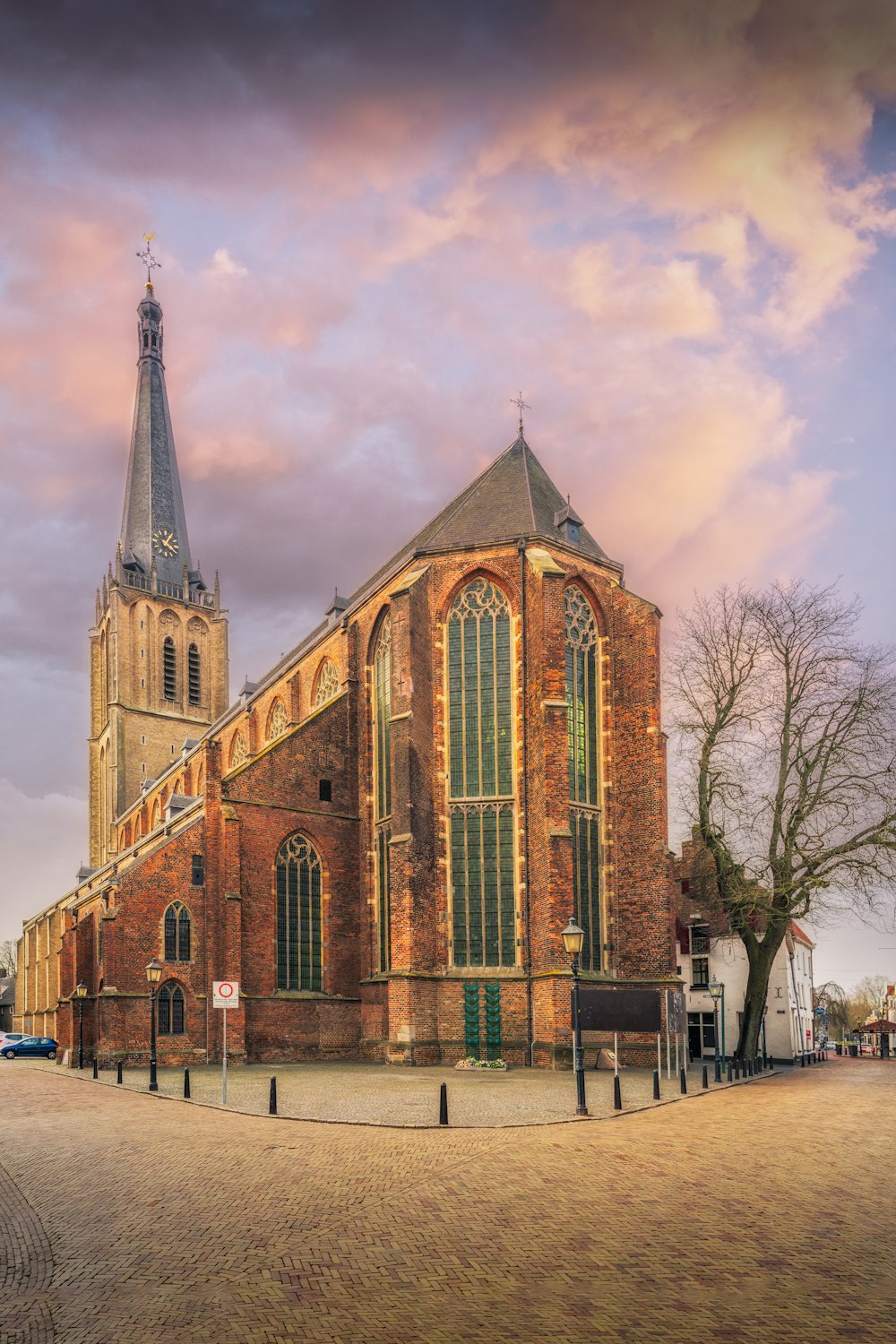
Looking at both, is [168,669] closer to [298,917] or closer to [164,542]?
[164,542]

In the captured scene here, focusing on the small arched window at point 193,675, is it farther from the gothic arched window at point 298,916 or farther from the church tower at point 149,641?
the gothic arched window at point 298,916

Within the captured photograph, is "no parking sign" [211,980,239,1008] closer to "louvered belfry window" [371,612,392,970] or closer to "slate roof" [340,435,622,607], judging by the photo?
"louvered belfry window" [371,612,392,970]

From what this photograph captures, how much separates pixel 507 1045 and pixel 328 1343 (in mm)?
24693

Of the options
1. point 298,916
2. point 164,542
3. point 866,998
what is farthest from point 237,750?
point 866,998

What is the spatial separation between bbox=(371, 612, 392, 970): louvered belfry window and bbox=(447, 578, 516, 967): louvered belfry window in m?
2.23

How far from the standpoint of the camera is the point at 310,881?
118 ft

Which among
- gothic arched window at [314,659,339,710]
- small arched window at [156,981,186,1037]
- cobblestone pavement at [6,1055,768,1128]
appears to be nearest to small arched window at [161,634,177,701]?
gothic arched window at [314,659,339,710]

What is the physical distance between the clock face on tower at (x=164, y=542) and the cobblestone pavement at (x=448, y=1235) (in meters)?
62.2

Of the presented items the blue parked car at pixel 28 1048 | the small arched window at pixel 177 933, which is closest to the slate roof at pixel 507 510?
the small arched window at pixel 177 933

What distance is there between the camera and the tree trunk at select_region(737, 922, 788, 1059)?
1245 inches

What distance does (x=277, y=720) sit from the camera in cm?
4766

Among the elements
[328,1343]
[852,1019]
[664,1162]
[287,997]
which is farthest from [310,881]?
[852,1019]

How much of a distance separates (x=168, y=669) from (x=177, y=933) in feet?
143

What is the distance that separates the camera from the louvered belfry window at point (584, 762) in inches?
1287
